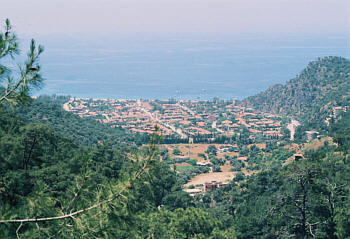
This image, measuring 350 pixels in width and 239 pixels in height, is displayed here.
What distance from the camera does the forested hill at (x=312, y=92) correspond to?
3712 centimetres

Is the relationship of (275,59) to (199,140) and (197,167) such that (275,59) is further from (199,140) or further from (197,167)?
(197,167)

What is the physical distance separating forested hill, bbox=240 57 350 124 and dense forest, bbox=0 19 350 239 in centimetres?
1157

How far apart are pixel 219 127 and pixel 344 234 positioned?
3517 cm

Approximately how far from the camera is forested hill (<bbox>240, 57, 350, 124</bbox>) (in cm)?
3712

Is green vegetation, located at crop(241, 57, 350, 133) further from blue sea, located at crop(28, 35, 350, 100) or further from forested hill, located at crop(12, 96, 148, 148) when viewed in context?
forested hill, located at crop(12, 96, 148, 148)

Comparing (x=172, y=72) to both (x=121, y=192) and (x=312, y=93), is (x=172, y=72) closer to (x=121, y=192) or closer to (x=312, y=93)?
(x=312, y=93)

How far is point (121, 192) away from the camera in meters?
3.16

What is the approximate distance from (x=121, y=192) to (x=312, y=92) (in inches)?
1693

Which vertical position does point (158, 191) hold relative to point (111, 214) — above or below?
below

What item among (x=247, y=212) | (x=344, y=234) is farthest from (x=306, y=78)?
(x=344, y=234)

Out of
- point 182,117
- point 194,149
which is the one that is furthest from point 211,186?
point 182,117

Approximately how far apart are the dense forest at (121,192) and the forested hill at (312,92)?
11566 millimetres

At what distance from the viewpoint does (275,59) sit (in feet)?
345

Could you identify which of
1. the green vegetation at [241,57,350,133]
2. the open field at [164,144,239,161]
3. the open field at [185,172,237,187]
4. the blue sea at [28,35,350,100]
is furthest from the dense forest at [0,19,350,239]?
the blue sea at [28,35,350,100]
